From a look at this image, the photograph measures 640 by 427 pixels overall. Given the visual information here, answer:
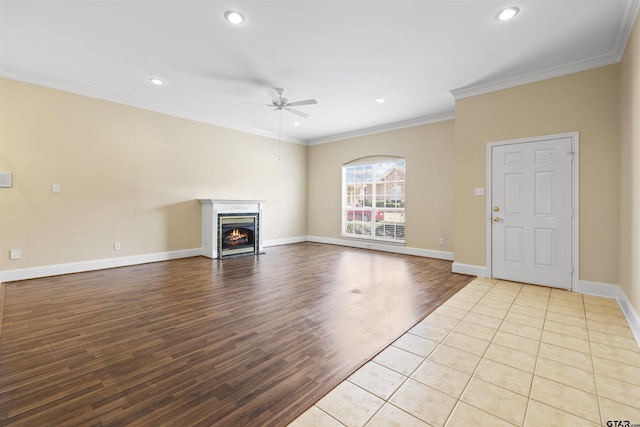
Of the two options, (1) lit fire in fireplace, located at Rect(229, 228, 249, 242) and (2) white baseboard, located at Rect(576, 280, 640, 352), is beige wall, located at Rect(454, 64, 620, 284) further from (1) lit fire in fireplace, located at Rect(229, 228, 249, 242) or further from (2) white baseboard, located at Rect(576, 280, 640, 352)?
(1) lit fire in fireplace, located at Rect(229, 228, 249, 242)

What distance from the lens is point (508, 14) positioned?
275 cm

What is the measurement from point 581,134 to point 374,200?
4.09 meters

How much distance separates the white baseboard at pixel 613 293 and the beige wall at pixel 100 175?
21.2 feet

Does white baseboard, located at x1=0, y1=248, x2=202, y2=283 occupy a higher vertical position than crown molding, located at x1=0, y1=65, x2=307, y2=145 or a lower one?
lower

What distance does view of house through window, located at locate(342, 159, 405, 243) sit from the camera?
6653 mm

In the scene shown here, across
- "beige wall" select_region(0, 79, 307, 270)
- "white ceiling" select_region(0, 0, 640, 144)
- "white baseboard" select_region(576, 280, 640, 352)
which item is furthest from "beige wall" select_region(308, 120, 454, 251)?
"beige wall" select_region(0, 79, 307, 270)

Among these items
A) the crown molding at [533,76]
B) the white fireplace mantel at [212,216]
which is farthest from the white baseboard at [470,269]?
the white fireplace mantel at [212,216]

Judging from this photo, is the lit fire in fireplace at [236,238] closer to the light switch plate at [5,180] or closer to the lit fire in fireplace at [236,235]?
the lit fire in fireplace at [236,235]

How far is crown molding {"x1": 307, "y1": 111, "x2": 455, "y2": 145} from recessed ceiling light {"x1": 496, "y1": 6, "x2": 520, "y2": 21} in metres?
2.89

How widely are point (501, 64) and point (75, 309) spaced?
5.98 meters

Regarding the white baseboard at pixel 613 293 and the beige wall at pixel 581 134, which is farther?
the beige wall at pixel 581 134

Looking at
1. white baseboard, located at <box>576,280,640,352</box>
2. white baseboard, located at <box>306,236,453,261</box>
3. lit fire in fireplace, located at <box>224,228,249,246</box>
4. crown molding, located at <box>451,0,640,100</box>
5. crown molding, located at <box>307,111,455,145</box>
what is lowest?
white baseboard, located at <box>576,280,640,352</box>

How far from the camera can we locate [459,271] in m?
4.59

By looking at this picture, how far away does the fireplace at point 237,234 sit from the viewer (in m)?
5.83
